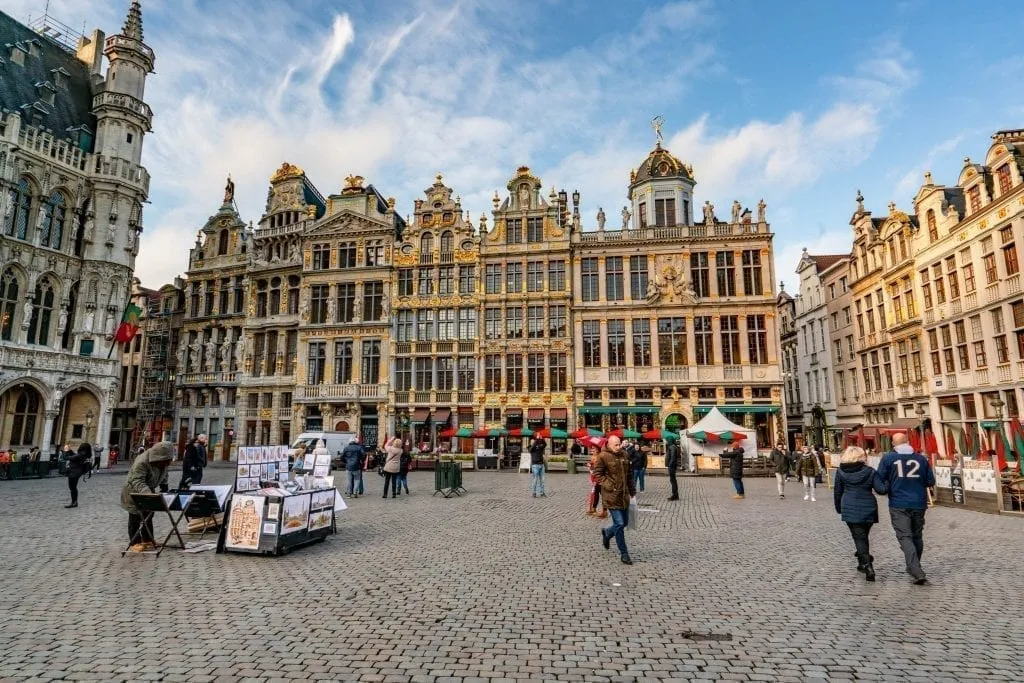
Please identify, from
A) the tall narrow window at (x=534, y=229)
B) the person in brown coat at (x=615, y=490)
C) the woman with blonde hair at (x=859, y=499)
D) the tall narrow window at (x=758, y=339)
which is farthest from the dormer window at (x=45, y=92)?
the tall narrow window at (x=758, y=339)

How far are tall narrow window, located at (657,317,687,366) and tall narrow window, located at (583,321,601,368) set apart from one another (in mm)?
4026

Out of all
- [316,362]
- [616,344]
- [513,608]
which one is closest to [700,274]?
[616,344]

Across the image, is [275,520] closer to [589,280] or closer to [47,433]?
[47,433]

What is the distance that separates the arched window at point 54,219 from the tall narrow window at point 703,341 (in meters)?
40.2

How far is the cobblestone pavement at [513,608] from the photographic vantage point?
200 inches

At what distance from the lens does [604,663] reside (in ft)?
16.9

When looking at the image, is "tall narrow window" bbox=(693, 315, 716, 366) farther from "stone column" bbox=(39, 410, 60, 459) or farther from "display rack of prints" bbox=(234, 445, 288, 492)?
"stone column" bbox=(39, 410, 60, 459)

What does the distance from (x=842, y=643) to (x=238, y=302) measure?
47426 mm

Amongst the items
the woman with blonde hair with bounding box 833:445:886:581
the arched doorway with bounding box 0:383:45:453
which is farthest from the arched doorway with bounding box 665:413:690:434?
the arched doorway with bounding box 0:383:45:453

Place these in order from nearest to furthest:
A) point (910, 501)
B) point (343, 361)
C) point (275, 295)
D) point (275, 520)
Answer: point (910, 501), point (275, 520), point (343, 361), point (275, 295)

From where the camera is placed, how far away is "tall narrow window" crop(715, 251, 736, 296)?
1513 inches

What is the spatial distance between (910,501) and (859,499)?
0.63 m

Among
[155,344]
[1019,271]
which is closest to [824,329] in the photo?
[1019,271]

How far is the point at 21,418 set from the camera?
32312 millimetres
